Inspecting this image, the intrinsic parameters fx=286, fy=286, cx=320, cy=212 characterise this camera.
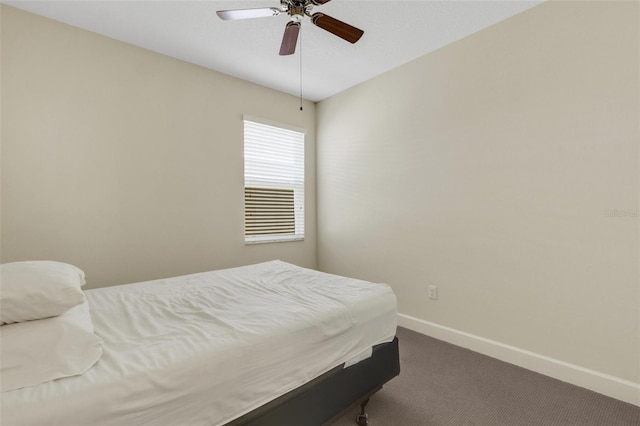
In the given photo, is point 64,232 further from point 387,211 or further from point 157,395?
point 387,211

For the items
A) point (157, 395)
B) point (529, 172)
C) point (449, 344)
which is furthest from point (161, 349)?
point (529, 172)

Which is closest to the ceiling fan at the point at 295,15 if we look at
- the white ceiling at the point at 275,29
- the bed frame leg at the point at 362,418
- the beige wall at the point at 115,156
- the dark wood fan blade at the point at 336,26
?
the dark wood fan blade at the point at 336,26

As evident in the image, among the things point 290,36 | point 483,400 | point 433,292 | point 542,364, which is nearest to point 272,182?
point 290,36

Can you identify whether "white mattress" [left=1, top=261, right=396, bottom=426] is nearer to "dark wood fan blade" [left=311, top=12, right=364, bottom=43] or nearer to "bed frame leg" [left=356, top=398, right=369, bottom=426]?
"bed frame leg" [left=356, top=398, right=369, bottom=426]

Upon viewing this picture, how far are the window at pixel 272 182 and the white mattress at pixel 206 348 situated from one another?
1.51 metres

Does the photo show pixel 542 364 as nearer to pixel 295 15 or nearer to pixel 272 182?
pixel 295 15

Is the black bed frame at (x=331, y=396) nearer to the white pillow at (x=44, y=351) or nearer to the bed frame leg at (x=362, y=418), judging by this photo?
the bed frame leg at (x=362, y=418)

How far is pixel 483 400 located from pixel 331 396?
3.61ft

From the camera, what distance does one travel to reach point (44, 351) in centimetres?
94

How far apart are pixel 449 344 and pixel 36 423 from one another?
2.75m

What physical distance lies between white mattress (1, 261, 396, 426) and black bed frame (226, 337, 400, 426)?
0.04 m

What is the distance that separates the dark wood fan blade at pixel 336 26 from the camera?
5.73 feet

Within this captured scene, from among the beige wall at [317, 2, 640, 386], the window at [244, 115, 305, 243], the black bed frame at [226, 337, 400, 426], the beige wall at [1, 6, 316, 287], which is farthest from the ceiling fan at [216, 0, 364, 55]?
the black bed frame at [226, 337, 400, 426]

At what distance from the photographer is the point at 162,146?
2803 mm
